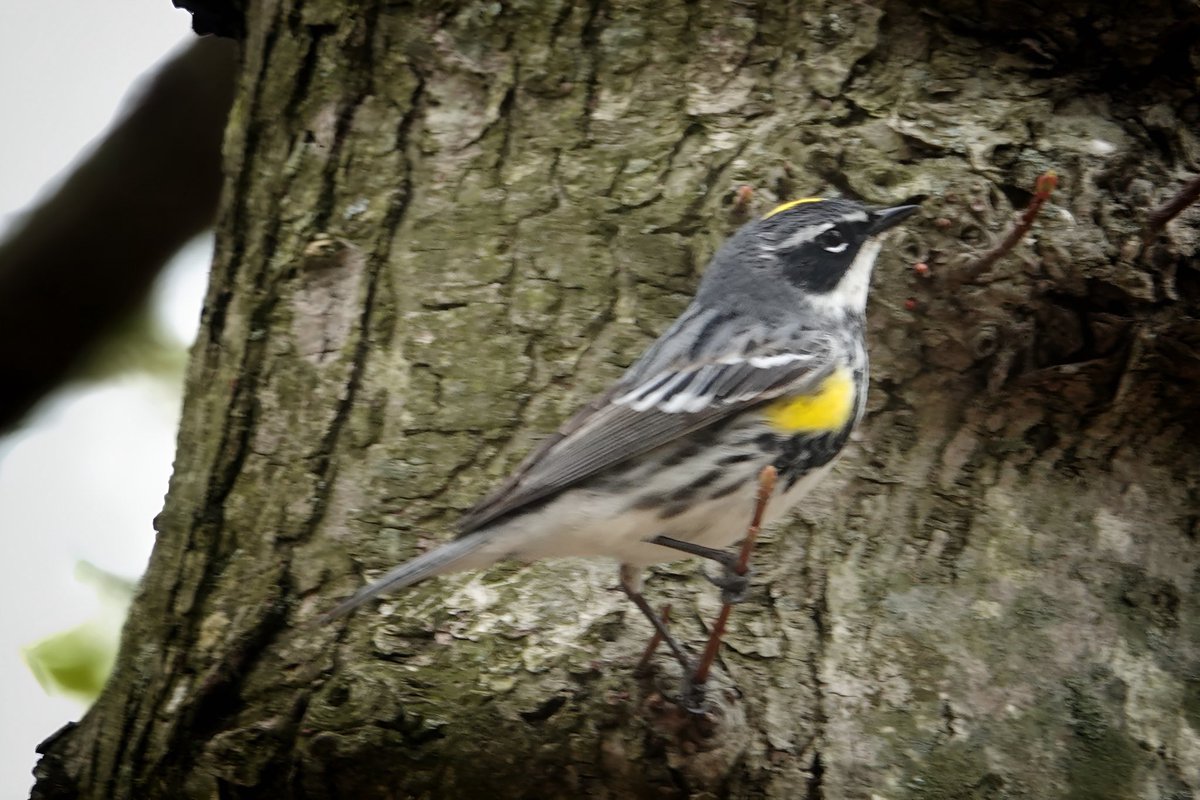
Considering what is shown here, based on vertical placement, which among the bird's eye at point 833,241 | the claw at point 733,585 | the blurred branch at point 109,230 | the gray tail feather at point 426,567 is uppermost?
the blurred branch at point 109,230

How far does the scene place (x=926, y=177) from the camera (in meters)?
2.76

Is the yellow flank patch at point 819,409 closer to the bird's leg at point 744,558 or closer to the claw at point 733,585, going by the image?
the claw at point 733,585

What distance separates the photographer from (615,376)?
2756 mm

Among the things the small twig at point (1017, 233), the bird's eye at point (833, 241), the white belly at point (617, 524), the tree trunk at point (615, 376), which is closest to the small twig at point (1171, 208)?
the tree trunk at point (615, 376)

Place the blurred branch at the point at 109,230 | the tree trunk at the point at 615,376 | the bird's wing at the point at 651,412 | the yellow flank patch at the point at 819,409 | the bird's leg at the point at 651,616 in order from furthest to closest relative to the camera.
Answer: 1. the blurred branch at the point at 109,230
2. the yellow flank patch at the point at 819,409
3. the bird's wing at the point at 651,412
4. the tree trunk at the point at 615,376
5. the bird's leg at the point at 651,616

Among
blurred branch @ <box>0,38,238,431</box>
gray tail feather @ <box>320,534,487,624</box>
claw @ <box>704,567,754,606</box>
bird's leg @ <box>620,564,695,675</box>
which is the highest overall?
blurred branch @ <box>0,38,238,431</box>

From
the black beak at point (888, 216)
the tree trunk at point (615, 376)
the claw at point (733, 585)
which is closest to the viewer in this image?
the claw at point (733, 585)

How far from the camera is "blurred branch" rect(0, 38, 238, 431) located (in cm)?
309

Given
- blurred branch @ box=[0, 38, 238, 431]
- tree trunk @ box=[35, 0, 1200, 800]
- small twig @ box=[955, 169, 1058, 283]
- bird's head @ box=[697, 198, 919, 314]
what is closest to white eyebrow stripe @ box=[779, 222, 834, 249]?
bird's head @ box=[697, 198, 919, 314]

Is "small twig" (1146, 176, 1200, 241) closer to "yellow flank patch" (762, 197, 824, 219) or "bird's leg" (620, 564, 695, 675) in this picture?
"yellow flank patch" (762, 197, 824, 219)

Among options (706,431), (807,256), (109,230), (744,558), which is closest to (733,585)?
(744,558)

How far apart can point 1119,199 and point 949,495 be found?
80cm

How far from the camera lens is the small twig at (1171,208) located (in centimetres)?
225

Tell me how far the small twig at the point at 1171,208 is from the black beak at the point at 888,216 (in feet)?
1.58
